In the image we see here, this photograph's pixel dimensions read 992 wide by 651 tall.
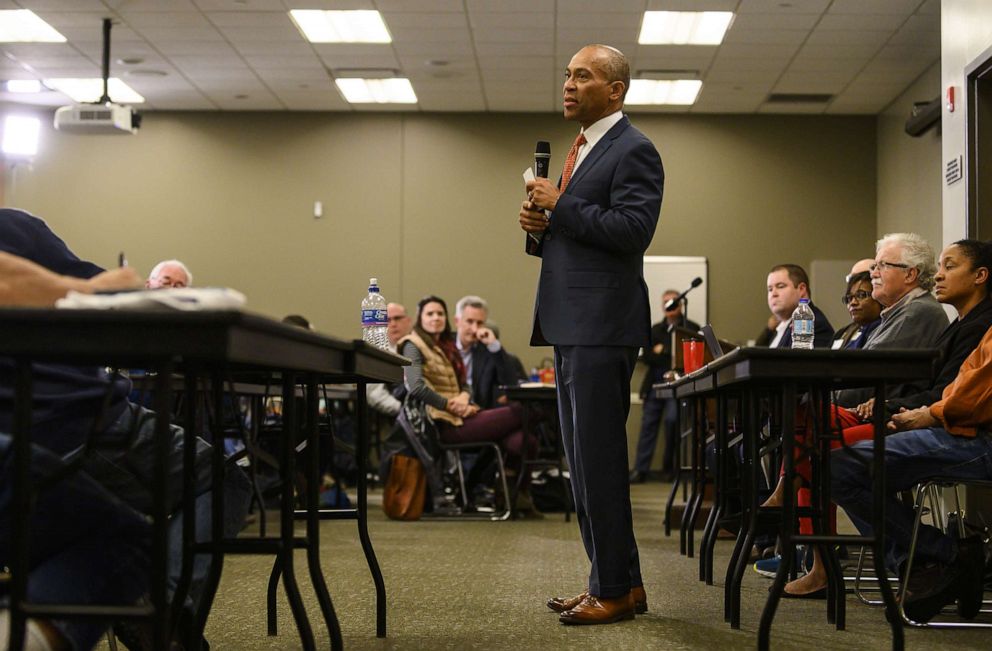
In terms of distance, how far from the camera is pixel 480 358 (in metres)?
7.14

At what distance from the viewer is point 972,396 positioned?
3.17m

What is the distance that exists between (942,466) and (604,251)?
115 cm

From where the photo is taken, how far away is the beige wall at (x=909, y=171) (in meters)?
9.22

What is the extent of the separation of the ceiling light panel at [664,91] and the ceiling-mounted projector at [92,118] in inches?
168

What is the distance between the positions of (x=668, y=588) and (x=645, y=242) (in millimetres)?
1332

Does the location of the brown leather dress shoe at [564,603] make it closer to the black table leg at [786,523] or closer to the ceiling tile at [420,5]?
the black table leg at [786,523]

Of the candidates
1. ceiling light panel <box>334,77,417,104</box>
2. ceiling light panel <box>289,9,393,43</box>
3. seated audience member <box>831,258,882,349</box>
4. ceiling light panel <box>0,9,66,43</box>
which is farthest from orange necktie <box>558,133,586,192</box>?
ceiling light panel <box>334,77,417,104</box>

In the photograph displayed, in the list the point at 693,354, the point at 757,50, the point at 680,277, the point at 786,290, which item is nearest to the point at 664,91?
the point at 757,50

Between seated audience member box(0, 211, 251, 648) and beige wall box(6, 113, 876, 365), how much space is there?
8.76 m

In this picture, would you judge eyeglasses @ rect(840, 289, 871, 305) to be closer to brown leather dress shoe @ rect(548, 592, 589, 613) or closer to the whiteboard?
brown leather dress shoe @ rect(548, 592, 589, 613)

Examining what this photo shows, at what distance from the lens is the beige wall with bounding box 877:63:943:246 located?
922cm

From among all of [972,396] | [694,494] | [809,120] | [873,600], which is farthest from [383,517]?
[809,120]

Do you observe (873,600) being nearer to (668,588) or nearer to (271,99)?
(668,588)

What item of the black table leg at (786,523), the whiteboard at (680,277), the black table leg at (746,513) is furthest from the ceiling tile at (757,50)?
the black table leg at (786,523)
